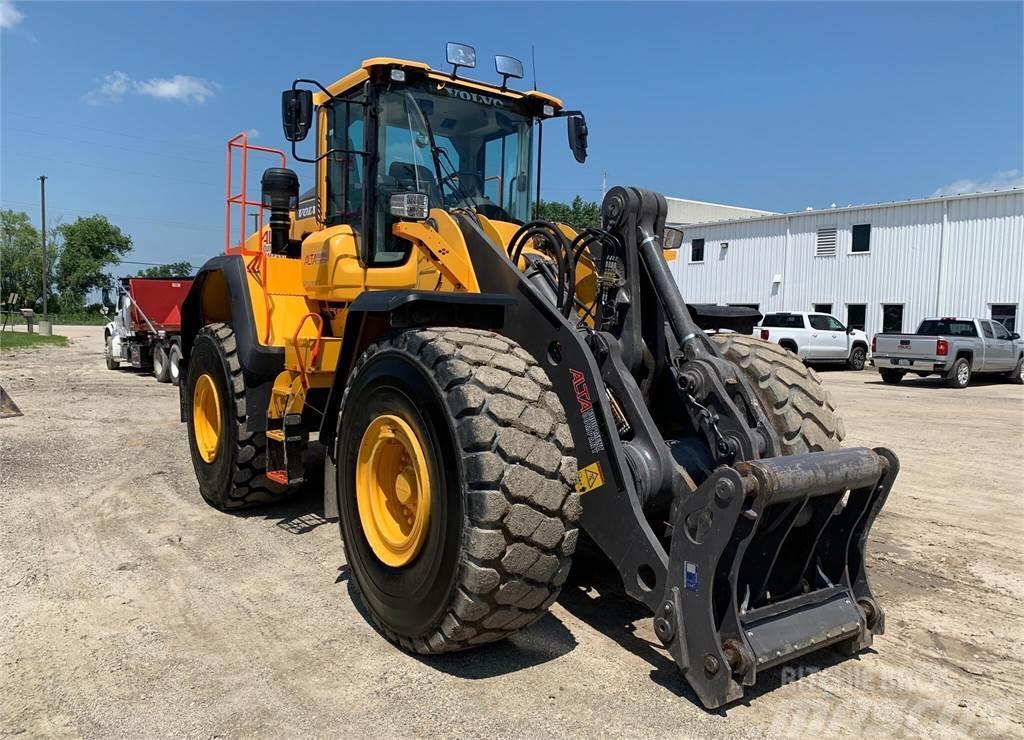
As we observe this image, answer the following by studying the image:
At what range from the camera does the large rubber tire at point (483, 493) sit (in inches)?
123

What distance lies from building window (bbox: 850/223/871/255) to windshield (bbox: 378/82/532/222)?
25.1 m

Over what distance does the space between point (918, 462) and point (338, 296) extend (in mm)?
6733

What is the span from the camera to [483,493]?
3113 mm

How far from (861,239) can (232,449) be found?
87.3 ft

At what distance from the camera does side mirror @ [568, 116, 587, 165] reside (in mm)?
5875

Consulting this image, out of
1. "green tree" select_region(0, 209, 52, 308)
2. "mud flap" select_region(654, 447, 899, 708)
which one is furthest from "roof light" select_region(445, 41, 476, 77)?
"green tree" select_region(0, 209, 52, 308)

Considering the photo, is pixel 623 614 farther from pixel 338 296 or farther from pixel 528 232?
pixel 338 296

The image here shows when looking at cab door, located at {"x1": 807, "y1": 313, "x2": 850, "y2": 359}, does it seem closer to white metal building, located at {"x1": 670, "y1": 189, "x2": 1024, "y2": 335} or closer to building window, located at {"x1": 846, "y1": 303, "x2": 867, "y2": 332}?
white metal building, located at {"x1": 670, "y1": 189, "x2": 1024, "y2": 335}

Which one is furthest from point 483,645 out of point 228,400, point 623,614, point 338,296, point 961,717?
point 228,400

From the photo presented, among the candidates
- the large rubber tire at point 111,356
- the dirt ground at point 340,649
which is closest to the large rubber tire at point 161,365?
the large rubber tire at point 111,356

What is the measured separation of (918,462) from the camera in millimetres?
8719

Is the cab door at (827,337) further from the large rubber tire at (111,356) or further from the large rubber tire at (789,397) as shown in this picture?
the large rubber tire at (789,397)

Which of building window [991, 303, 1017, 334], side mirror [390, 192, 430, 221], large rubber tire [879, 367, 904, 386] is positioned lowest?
large rubber tire [879, 367, 904, 386]

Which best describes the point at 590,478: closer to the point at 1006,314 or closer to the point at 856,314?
the point at 1006,314
